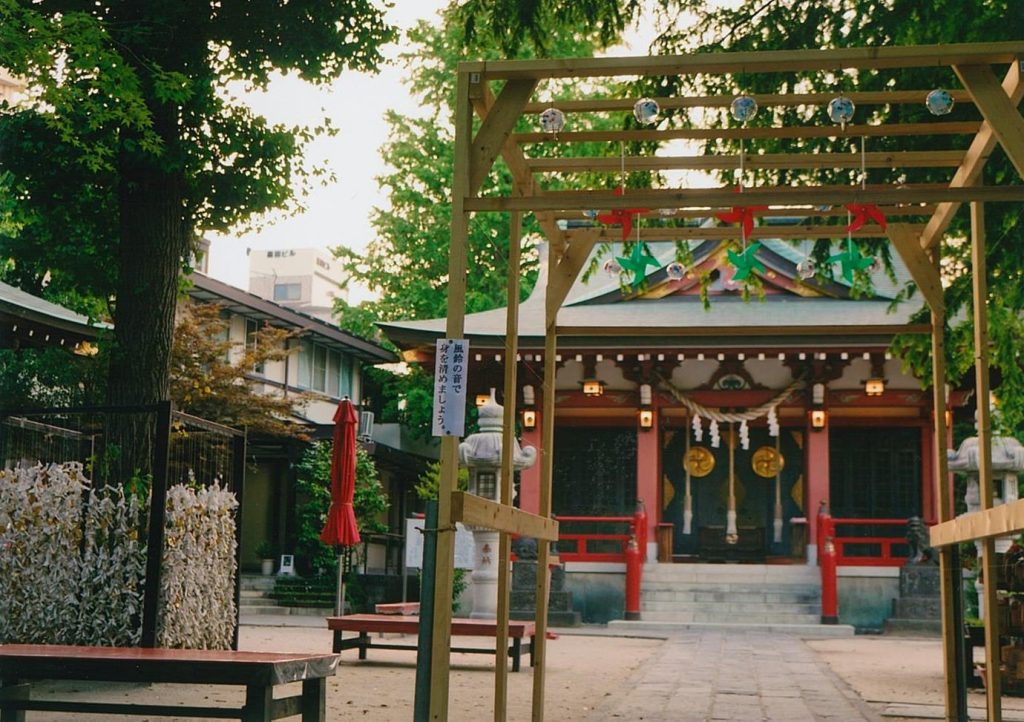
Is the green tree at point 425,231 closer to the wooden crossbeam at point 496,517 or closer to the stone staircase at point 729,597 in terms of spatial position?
the stone staircase at point 729,597

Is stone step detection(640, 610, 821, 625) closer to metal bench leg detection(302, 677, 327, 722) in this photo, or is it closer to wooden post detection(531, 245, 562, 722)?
wooden post detection(531, 245, 562, 722)

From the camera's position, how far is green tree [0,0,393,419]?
32.4 ft

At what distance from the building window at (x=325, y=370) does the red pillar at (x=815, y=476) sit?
14.4 metres

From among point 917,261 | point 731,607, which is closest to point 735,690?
point 917,261

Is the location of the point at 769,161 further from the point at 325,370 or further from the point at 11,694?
the point at 325,370

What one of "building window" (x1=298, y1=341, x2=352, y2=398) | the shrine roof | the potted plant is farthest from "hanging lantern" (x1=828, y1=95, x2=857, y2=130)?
"building window" (x1=298, y1=341, x2=352, y2=398)

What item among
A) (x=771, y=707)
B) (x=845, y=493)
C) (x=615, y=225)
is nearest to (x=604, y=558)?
(x=845, y=493)

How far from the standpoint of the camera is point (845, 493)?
2189 centimetres

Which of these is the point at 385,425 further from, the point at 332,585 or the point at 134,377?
the point at 134,377

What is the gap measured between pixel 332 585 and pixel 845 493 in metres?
10.1

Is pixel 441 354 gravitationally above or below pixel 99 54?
below

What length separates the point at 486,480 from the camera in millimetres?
18562

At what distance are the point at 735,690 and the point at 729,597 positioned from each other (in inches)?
400

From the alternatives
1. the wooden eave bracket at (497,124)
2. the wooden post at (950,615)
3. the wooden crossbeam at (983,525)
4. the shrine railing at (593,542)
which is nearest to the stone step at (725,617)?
the shrine railing at (593,542)
